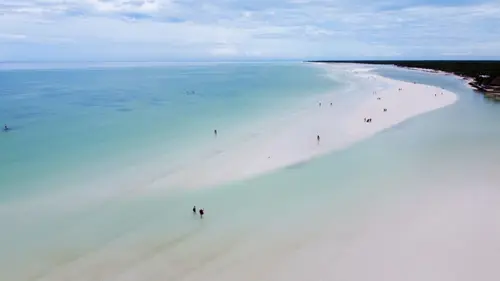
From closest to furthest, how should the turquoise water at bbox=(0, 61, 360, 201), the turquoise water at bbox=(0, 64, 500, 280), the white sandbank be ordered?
1. the turquoise water at bbox=(0, 64, 500, 280)
2. the white sandbank
3. the turquoise water at bbox=(0, 61, 360, 201)

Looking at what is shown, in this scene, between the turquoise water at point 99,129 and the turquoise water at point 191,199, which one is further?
the turquoise water at point 99,129

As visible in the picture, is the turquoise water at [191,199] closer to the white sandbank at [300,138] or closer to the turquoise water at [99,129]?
the turquoise water at [99,129]

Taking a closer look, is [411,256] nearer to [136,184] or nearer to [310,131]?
[136,184]

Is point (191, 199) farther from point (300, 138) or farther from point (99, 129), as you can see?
point (99, 129)

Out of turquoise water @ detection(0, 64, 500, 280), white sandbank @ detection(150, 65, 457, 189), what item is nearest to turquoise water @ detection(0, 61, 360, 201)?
turquoise water @ detection(0, 64, 500, 280)

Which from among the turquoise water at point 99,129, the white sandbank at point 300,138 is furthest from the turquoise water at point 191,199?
the white sandbank at point 300,138

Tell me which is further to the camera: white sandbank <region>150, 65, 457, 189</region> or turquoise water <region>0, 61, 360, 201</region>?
turquoise water <region>0, 61, 360, 201</region>

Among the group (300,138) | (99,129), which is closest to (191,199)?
(300,138)

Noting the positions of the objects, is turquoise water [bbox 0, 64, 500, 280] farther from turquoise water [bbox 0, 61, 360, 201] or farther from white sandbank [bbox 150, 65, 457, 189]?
white sandbank [bbox 150, 65, 457, 189]

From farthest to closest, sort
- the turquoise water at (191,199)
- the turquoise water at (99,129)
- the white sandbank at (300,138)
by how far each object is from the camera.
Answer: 1. the turquoise water at (99,129)
2. the white sandbank at (300,138)
3. the turquoise water at (191,199)
